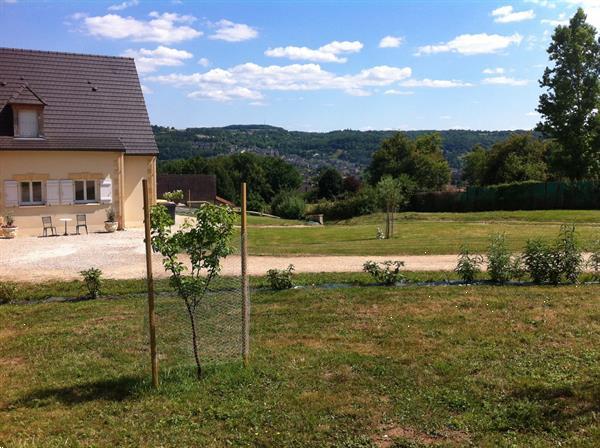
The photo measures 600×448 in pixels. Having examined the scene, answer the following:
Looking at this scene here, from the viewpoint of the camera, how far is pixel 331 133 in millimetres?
196375

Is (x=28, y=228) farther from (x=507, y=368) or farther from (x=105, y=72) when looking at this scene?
(x=507, y=368)

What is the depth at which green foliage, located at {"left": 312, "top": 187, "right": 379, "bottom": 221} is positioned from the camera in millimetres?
47031

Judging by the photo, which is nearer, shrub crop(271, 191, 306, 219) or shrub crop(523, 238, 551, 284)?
shrub crop(523, 238, 551, 284)

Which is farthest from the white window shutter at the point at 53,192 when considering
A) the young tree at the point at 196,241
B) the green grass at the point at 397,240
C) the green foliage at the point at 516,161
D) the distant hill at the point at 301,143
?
the distant hill at the point at 301,143

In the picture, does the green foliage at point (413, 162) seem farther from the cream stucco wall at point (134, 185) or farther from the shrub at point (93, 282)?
the shrub at point (93, 282)

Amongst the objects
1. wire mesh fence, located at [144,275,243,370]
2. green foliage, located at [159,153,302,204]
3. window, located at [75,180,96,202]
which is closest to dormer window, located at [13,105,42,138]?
window, located at [75,180,96,202]

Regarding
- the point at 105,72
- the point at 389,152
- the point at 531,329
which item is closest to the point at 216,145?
the point at 389,152

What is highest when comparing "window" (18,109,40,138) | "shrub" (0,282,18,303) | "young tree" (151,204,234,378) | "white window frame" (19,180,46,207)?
"window" (18,109,40,138)

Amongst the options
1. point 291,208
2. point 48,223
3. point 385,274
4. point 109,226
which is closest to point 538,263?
point 385,274

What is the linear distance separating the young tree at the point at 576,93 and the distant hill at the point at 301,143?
91606mm

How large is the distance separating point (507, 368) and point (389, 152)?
72590 mm

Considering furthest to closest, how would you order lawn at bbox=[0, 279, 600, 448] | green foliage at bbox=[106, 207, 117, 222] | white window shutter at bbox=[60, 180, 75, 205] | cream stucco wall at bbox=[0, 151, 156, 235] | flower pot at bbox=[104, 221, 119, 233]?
green foliage at bbox=[106, 207, 117, 222], flower pot at bbox=[104, 221, 119, 233], white window shutter at bbox=[60, 180, 75, 205], cream stucco wall at bbox=[0, 151, 156, 235], lawn at bbox=[0, 279, 600, 448]

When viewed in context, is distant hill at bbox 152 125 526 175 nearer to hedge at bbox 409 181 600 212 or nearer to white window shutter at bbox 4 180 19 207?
hedge at bbox 409 181 600 212

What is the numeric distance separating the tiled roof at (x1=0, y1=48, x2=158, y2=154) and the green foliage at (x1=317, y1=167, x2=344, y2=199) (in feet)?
196
